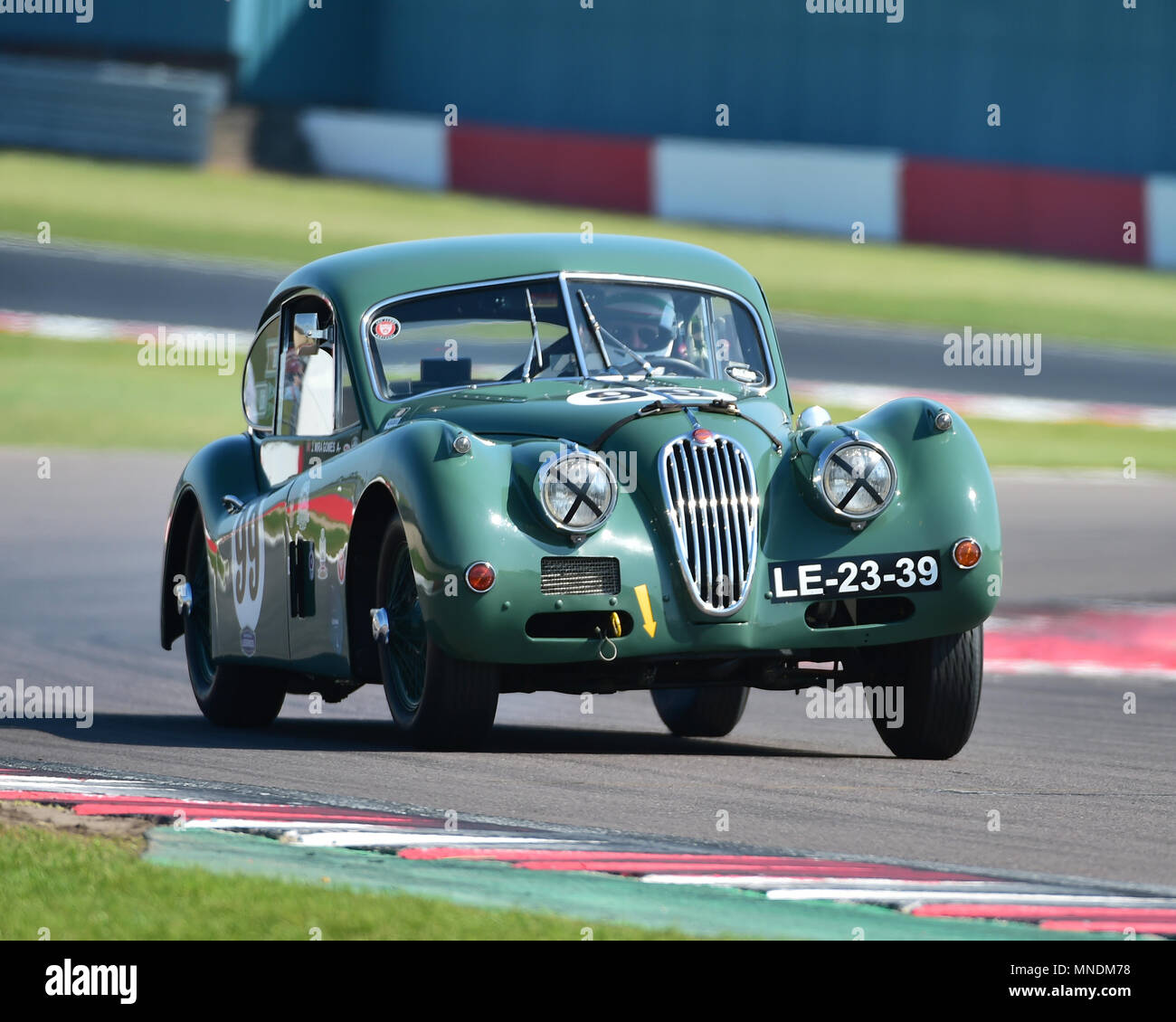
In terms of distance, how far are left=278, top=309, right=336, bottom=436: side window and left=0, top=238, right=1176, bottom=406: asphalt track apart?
661 inches

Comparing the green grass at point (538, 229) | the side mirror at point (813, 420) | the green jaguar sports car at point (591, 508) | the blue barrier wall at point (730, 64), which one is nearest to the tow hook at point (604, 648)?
the green jaguar sports car at point (591, 508)

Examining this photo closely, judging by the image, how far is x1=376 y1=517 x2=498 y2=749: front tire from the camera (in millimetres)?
7129

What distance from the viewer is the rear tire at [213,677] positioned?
356 inches

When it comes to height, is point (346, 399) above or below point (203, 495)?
above

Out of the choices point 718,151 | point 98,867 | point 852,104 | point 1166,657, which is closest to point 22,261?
point 718,151

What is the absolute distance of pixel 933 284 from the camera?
3172 cm

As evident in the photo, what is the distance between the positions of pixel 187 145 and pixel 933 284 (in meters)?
11.5

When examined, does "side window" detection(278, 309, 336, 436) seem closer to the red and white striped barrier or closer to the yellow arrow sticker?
the yellow arrow sticker

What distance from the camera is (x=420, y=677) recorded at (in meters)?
7.36

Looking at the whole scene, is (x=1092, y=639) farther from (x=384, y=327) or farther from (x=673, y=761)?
(x=384, y=327)

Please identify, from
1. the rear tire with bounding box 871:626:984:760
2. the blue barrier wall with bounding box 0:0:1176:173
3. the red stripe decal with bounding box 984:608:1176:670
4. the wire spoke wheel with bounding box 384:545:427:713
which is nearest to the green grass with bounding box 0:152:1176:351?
the blue barrier wall with bounding box 0:0:1176:173

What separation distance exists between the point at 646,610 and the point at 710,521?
359mm

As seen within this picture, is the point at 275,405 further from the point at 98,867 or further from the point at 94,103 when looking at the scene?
the point at 94,103

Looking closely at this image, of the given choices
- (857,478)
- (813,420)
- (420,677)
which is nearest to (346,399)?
(420,677)
